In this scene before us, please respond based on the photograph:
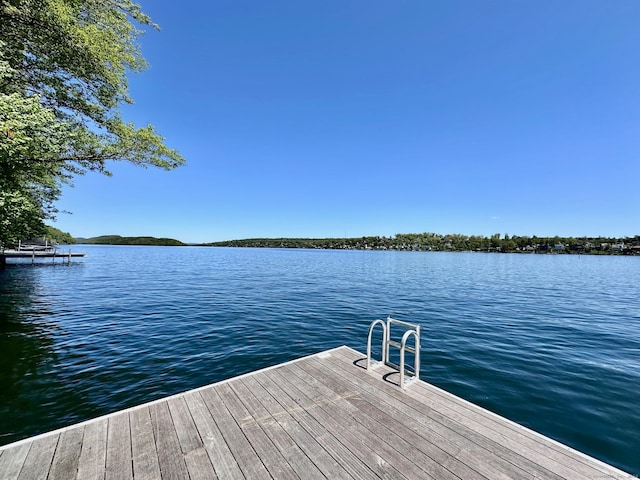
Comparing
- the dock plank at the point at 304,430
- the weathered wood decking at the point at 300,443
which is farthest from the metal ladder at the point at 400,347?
the dock plank at the point at 304,430

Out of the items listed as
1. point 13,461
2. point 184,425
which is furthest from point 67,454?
point 184,425

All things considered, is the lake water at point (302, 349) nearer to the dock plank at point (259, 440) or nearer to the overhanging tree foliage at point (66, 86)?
the dock plank at point (259, 440)

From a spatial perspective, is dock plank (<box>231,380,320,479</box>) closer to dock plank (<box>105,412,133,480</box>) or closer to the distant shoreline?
dock plank (<box>105,412,133,480</box>)

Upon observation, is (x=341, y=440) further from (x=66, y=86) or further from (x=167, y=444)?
(x=66, y=86)

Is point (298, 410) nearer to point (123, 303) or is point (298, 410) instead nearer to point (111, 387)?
point (111, 387)

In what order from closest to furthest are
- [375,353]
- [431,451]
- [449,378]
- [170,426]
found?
1. [431,451]
2. [170,426]
3. [449,378]
4. [375,353]

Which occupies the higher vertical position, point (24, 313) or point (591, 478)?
point (591, 478)

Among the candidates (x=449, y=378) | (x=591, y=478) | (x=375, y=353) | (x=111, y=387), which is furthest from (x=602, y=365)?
(x=111, y=387)

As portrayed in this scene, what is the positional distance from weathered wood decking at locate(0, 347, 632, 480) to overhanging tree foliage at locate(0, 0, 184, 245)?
25.7 ft

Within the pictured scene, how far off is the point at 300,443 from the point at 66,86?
1498 cm

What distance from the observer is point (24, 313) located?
1316cm

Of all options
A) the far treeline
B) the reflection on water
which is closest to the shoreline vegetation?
the far treeline

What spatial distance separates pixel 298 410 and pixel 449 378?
4929 millimetres

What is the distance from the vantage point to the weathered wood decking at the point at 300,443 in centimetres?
311
